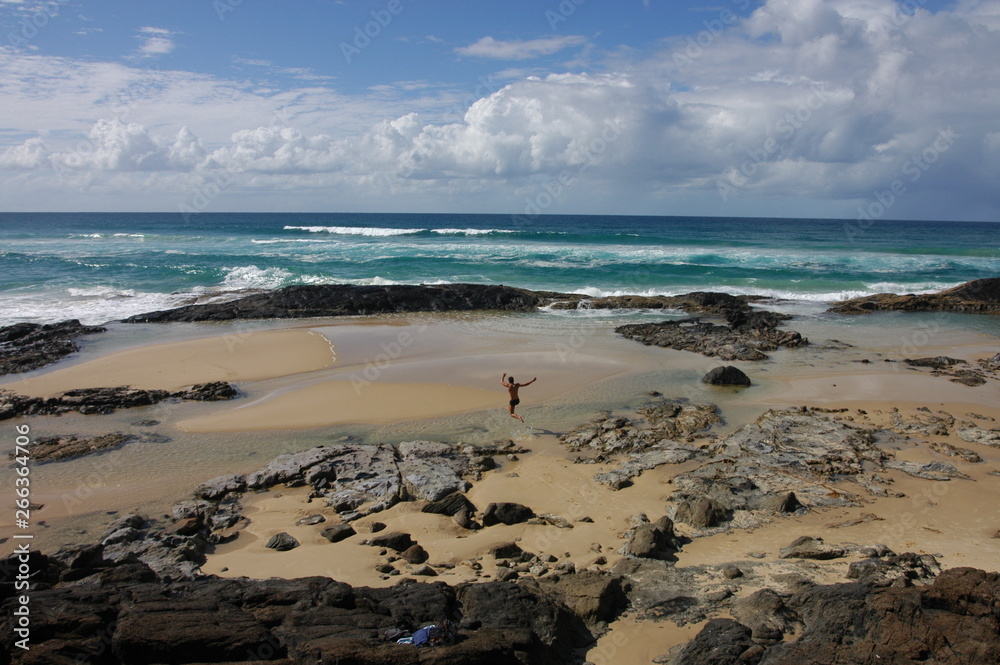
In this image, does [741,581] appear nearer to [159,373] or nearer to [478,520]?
[478,520]

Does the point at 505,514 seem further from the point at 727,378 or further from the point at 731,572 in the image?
the point at 727,378

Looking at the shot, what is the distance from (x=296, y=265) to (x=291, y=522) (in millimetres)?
30176

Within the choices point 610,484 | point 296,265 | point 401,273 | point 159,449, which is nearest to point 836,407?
point 610,484

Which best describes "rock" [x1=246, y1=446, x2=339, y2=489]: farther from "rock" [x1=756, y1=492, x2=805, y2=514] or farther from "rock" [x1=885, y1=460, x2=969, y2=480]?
"rock" [x1=885, y1=460, x2=969, y2=480]

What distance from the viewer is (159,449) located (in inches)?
377

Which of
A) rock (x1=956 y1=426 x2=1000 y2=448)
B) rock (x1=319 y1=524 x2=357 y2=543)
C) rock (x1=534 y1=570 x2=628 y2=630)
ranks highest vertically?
rock (x1=956 y1=426 x2=1000 y2=448)

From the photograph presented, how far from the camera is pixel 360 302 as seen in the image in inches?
906

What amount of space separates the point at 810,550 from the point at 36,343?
64.4 feet

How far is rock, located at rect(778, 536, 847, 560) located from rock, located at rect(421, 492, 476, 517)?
142 inches

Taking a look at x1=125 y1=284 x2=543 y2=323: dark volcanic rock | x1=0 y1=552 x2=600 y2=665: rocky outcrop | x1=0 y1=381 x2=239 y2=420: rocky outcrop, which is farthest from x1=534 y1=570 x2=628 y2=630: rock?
x1=125 y1=284 x2=543 y2=323: dark volcanic rock

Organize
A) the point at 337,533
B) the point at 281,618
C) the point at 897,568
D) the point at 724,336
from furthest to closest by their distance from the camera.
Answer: the point at 724,336 < the point at 337,533 < the point at 897,568 < the point at 281,618

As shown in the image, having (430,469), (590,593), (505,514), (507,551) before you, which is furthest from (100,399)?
(590,593)

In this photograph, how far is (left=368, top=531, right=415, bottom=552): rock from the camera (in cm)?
645

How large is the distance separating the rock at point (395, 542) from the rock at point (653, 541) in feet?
7.90
